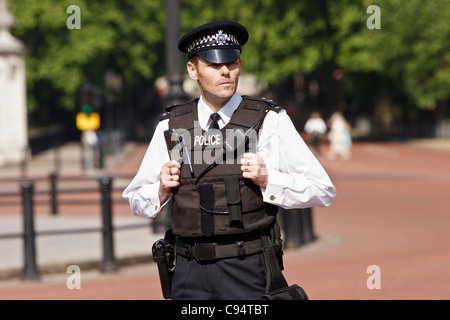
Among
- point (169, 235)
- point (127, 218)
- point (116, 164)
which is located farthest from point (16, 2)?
point (169, 235)

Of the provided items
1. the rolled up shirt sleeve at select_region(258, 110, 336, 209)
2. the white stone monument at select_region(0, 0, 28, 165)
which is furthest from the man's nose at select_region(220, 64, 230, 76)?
the white stone monument at select_region(0, 0, 28, 165)

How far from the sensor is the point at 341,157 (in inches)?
1332

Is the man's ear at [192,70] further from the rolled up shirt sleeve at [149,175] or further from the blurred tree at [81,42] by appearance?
the blurred tree at [81,42]

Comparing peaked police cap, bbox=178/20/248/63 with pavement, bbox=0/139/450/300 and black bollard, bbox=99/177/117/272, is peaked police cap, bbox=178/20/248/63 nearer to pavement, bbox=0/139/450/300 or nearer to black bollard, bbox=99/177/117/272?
pavement, bbox=0/139/450/300

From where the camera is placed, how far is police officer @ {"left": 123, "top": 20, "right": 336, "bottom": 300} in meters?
3.86

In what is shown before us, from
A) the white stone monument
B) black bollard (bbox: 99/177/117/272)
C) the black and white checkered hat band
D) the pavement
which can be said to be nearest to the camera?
the black and white checkered hat band

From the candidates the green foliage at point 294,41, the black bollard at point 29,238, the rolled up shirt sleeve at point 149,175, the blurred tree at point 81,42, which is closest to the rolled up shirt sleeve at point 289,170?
the rolled up shirt sleeve at point 149,175

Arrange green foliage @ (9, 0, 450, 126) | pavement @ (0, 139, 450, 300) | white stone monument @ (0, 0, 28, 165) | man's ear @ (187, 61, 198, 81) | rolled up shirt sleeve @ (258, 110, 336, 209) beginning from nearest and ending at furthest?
rolled up shirt sleeve @ (258, 110, 336, 209)
man's ear @ (187, 61, 198, 81)
pavement @ (0, 139, 450, 300)
white stone monument @ (0, 0, 28, 165)
green foliage @ (9, 0, 450, 126)

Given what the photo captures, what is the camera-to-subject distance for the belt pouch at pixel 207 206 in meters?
3.90

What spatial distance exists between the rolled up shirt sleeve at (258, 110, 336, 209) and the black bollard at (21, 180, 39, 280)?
6660 millimetres

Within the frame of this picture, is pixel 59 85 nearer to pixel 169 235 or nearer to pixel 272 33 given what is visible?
pixel 272 33

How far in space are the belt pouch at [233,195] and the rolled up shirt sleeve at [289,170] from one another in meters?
0.11
